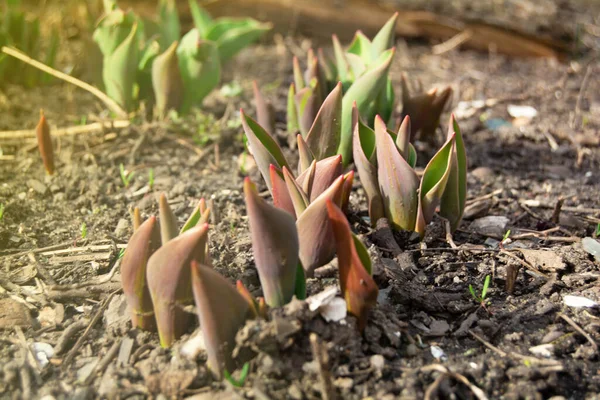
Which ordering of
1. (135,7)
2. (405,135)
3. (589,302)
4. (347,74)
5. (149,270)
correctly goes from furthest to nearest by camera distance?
1. (135,7)
2. (347,74)
3. (405,135)
4. (589,302)
5. (149,270)

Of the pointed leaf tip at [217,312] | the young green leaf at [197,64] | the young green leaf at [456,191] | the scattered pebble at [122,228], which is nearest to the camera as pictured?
the pointed leaf tip at [217,312]

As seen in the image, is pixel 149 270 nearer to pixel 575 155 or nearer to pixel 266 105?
pixel 266 105

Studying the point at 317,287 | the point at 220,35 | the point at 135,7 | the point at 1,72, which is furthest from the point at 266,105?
the point at 135,7

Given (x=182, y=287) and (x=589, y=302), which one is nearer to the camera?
(x=182, y=287)

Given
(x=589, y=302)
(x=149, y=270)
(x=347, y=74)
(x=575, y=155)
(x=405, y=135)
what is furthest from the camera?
(x=575, y=155)

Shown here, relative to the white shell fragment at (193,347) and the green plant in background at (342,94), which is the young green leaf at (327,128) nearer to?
the green plant in background at (342,94)

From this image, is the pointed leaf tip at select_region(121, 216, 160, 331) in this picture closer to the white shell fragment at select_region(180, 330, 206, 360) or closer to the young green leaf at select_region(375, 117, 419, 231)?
the white shell fragment at select_region(180, 330, 206, 360)

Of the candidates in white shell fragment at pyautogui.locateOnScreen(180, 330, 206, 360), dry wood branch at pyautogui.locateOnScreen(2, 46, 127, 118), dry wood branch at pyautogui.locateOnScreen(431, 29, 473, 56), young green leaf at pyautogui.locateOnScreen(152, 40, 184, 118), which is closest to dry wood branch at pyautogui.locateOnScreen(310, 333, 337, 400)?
white shell fragment at pyautogui.locateOnScreen(180, 330, 206, 360)

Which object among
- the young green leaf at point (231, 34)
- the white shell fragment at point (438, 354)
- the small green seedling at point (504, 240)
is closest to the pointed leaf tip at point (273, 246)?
the white shell fragment at point (438, 354)
